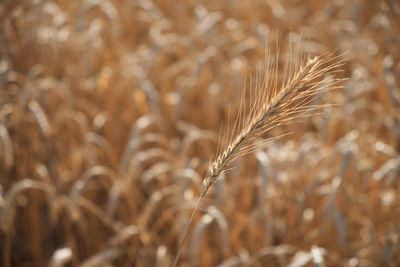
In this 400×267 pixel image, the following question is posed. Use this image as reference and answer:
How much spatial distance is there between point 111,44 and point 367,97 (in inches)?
48.4

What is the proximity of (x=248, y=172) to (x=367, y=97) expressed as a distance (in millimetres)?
671

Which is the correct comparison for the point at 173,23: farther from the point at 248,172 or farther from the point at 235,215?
the point at 235,215

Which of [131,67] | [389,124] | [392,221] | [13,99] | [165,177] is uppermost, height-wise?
[13,99]

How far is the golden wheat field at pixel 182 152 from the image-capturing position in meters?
1.18

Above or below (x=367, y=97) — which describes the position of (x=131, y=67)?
above

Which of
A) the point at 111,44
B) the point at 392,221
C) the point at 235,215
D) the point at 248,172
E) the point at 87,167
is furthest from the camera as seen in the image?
the point at 111,44

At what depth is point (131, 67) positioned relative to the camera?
174cm

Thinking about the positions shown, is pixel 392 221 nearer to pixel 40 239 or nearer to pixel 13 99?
pixel 40 239

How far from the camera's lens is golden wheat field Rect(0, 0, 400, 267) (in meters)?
1.18

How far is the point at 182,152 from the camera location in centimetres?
137

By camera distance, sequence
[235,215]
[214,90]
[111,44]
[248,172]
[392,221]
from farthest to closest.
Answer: [111,44]
[214,90]
[248,172]
[235,215]
[392,221]

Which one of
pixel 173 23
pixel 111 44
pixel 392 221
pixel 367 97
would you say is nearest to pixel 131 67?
pixel 111 44

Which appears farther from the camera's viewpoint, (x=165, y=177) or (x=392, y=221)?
(x=165, y=177)

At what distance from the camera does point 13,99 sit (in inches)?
63.7
